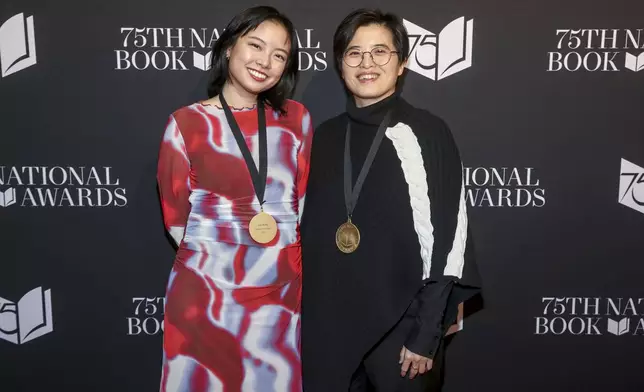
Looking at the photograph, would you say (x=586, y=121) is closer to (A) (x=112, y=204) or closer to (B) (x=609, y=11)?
(B) (x=609, y=11)

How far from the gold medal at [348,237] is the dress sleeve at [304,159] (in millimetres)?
259

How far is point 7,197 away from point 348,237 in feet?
5.21

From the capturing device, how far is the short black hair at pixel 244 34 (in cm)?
204

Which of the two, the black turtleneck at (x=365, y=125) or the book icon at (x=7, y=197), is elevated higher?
the black turtleneck at (x=365, y=125)

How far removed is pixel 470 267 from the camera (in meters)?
2.00

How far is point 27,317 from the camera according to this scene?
2.78 meters

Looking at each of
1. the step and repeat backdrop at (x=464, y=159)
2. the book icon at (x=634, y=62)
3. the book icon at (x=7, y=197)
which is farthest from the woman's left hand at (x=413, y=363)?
the book icon at (x=7, y=197)

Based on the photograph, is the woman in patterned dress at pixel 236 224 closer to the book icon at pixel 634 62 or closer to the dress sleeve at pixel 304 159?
the dress sleeve at pixel 304 159

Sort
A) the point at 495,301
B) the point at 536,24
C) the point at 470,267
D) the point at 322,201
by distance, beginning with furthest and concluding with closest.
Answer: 1. the point at 495,301
2. the point at 536,24
3. the point at 322,201
4. the point at 470,267

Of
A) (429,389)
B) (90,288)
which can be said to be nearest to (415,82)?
(429,389)

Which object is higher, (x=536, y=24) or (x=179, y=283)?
(x=536, y=24)

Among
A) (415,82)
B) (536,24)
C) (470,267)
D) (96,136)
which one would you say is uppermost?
(536,24)

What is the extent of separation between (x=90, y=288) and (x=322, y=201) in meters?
1.27

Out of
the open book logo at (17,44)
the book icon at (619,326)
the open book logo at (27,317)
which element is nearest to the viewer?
the open book logo at (17,44)
